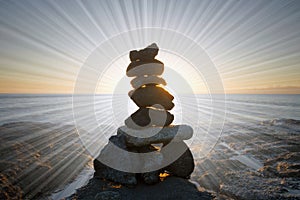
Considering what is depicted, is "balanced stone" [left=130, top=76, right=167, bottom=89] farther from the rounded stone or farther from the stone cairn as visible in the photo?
the rounded stone

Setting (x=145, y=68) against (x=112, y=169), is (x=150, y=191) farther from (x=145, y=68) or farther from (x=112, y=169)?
(x=145, y=68)

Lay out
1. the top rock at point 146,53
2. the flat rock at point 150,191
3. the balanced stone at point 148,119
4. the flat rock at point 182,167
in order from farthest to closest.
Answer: the top rock at point 146,53 → the balanced stone at point 148,119 → the flat rock at point 182,167 → the flat rock at point 150,191

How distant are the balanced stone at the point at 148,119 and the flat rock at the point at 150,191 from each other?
4.61m

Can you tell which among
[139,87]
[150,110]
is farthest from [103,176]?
[139,87]

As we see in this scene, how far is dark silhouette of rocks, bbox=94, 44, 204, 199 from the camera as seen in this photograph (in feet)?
37.2

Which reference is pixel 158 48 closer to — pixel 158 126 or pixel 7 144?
pixel 158 126

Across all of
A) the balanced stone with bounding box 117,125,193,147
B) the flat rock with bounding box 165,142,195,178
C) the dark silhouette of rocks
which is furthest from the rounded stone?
the flat rock with bounding box 165,142,195,178

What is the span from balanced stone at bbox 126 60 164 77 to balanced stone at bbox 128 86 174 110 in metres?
1.50

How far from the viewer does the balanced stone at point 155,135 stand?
12.3 metres

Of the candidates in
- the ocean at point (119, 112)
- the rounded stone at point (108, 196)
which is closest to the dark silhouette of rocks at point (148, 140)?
the rounded stone at point (108, 196)

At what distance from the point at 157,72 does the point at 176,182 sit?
9635 millimetres

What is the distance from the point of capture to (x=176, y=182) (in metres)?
11.5

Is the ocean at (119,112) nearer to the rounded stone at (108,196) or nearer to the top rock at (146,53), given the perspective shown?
the top rock at (146,53)

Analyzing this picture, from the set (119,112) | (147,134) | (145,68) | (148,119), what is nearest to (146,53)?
(145,68)
